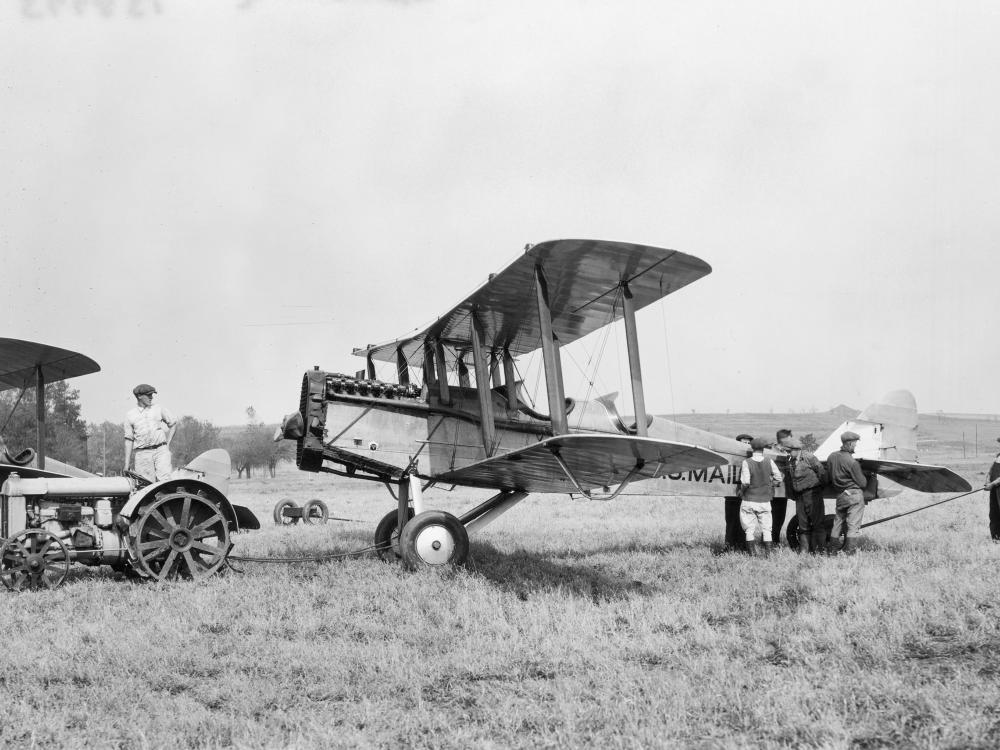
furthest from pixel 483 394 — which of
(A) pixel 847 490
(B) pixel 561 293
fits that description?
(A) pixel 847 490

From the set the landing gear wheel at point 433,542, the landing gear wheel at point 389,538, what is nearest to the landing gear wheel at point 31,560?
the landing gear wheel at point 433,542

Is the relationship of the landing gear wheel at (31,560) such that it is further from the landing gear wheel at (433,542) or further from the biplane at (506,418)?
the landing gear wheel at (433,542)

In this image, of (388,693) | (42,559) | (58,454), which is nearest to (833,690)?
(388,693)

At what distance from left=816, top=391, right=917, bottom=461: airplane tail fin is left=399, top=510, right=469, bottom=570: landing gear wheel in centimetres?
639

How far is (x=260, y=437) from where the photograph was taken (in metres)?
69.1

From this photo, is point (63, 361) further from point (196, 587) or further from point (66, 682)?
point (66, 682)

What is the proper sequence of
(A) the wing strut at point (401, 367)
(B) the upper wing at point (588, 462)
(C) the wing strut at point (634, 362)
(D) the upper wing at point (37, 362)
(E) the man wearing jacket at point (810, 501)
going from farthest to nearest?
1. (A) the wing strut at point (401, 367)
2. (E) the man wearing jacket at point (810, 501)
3. (D) the upper wing at point (37, 362)
4. (C) the wing strut at point (634, 362)
5. (B) the upper wing at point (588, 462)

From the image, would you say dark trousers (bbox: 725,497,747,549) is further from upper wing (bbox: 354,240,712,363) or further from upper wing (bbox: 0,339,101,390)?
upper wing (bbox: 0,339,101,390)

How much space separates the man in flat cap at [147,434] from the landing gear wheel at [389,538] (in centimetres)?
262

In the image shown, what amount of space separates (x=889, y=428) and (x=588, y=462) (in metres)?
6.76

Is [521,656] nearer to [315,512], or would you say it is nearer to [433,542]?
[433,542]

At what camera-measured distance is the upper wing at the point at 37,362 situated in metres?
9.28

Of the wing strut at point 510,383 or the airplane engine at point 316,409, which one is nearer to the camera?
the airplane engine at point 316,409

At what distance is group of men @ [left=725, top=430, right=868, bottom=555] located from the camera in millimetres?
9648
